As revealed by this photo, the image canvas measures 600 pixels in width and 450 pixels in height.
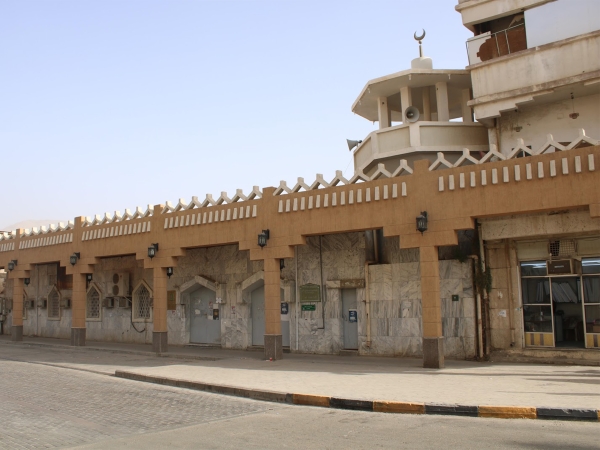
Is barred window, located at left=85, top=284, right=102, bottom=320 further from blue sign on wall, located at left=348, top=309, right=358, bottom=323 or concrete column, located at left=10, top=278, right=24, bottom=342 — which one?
blue sign on wall, located at left=348, top=309, right=358, bottom=323

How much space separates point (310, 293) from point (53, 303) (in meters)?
16.5

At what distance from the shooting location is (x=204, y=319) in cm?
2155

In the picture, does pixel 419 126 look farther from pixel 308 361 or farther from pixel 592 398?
pixel 592 398

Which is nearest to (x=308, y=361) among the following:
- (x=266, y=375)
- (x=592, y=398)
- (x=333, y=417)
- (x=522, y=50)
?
(x=266, y=375)

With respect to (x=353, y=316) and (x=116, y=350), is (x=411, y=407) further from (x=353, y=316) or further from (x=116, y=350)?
(x=116, y=350)

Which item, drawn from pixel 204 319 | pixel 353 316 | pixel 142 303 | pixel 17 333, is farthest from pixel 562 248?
pixel 17 333

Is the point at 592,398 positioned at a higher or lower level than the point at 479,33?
lower

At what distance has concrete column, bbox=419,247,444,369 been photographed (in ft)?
44.4

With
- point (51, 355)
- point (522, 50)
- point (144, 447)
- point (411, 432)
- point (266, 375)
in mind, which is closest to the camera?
point (144, 447)

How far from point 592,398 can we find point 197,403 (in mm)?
6573

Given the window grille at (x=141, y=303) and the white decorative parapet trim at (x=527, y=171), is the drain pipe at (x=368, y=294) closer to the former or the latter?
the white decorative parapet trim at (x=527, y=171)

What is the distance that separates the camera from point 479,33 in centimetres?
1803

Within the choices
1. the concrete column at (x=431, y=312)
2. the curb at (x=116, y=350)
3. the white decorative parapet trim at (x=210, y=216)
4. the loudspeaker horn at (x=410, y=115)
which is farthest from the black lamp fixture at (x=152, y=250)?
the concrete column at (x=431, y=312)

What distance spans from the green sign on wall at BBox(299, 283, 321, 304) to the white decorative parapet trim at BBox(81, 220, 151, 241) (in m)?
5.93
